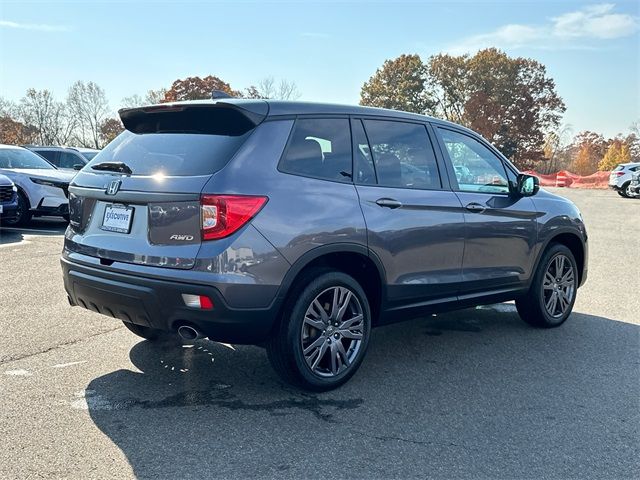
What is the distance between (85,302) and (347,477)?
81.5 inches

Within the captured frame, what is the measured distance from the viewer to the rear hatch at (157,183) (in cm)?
344

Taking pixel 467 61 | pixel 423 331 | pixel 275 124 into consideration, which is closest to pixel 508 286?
pixel 423 331

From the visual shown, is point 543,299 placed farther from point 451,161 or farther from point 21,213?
point 21,213

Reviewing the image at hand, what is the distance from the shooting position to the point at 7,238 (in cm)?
1053

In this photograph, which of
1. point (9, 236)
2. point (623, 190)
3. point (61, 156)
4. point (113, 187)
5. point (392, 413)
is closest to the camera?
point (392, 413)

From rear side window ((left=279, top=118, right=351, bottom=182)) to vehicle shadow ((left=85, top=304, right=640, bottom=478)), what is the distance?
1.46 m

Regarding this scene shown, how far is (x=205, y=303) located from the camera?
341cm

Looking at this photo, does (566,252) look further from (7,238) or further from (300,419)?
(7,238)

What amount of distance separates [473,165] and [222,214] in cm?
256

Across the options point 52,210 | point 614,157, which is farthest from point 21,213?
point 614,157

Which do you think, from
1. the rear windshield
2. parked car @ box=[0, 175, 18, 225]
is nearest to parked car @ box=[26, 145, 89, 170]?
parked car @ box=[0, 175, 18, 225]

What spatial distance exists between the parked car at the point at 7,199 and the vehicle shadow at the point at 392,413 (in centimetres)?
764

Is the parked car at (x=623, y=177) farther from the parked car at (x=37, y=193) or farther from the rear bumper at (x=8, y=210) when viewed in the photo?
the rear bumper at (x=8, y=210)

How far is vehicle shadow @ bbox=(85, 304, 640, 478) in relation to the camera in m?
3.03
